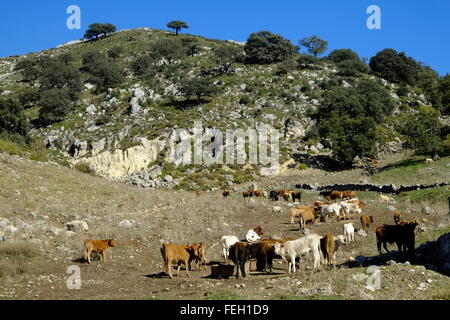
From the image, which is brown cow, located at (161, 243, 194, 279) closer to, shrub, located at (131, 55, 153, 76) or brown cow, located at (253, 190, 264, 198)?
brown cow, located at (253, 190, 264, 198)

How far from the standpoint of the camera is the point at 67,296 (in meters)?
12.4

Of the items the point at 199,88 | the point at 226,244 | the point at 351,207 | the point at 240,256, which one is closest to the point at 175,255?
the point at 240,256

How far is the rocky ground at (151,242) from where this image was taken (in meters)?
12.2

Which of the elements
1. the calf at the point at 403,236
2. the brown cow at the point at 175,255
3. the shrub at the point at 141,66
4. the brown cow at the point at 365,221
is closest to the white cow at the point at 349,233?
the brown cow at the point at 365,221

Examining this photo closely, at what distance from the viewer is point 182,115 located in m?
62.7

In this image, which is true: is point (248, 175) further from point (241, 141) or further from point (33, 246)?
point (33, 246)

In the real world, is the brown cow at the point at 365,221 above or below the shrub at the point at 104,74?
below

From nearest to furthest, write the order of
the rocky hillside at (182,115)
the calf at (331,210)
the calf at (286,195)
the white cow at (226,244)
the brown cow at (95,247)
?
1. the brown cow at (95,247)
2. the white cow at (226,244)
3. the calf at (331,210)
4. the calf at (286,195)
5. the rocky hillside at (182,115)

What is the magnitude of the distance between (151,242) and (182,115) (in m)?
44.1

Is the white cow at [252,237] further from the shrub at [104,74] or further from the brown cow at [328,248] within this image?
the shrub at [104,74]

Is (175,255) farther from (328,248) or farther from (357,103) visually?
(357,103)

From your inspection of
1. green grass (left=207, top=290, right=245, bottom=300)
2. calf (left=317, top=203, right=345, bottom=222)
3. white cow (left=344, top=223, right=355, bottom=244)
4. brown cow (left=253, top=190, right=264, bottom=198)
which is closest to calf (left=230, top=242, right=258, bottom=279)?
green grass (left=207, top=290, right=245, bottom=300)

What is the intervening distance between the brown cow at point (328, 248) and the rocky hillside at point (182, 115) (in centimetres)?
3092

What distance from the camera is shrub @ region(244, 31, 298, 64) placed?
266 ft
